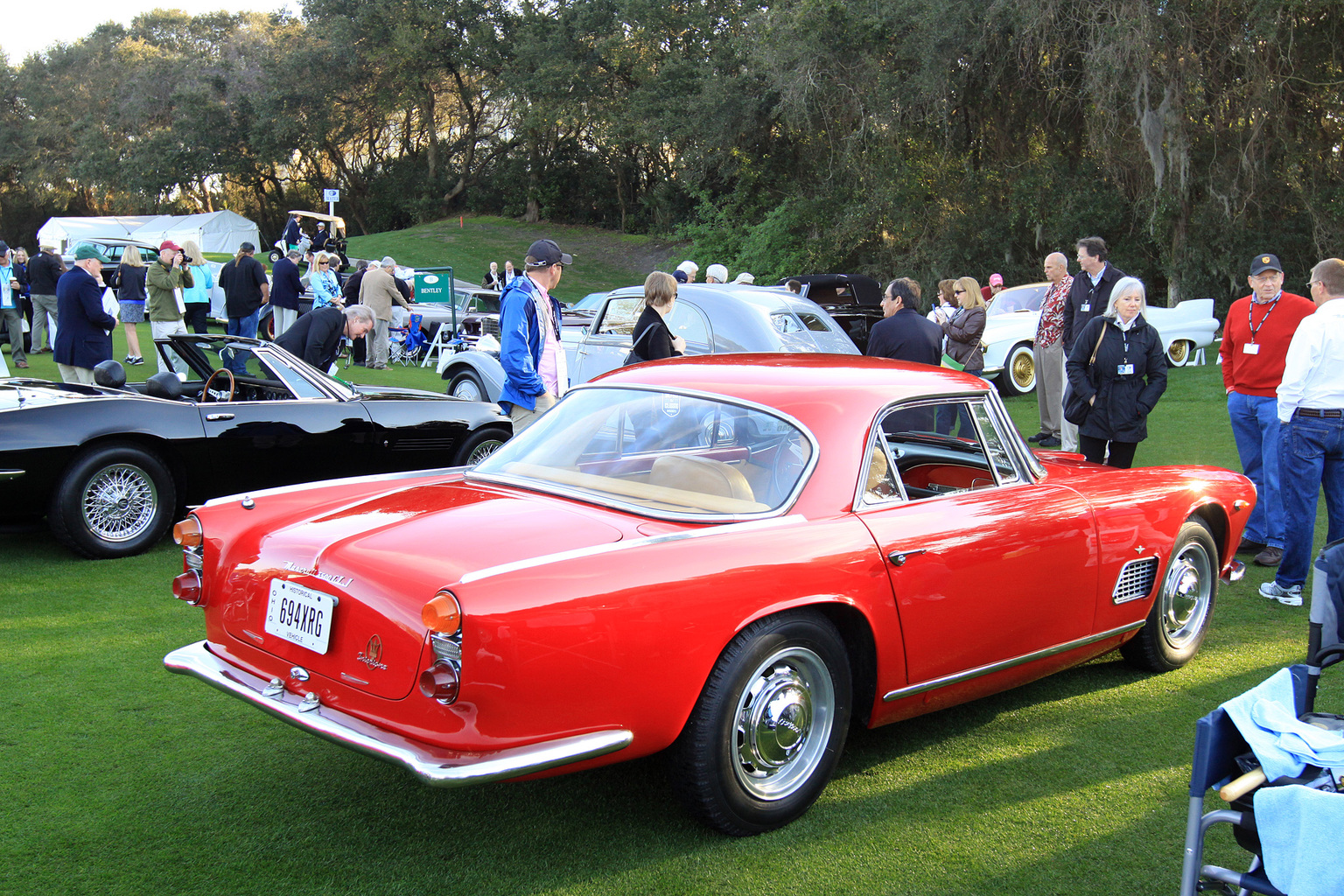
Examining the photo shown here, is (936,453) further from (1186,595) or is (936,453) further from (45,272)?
(45,272)

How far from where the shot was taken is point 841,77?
870 inches

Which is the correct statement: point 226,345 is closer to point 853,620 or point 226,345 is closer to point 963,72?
point 853,620

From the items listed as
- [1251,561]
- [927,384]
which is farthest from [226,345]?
[1251,561]

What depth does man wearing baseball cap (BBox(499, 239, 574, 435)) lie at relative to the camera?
19.9 ft

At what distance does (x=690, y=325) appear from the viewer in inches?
Result: 380

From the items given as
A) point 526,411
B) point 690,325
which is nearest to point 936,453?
point 526,411

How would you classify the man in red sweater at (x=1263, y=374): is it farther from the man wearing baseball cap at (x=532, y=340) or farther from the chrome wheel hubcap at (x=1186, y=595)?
the man wearing baseball cap at (x=532, y=340)

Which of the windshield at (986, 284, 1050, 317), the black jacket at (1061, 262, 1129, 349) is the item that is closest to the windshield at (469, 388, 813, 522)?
the black jacket at (1061, 262, 1129, 349)

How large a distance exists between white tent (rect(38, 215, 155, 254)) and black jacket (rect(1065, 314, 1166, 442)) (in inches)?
1503

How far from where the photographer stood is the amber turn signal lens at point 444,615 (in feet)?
8.38

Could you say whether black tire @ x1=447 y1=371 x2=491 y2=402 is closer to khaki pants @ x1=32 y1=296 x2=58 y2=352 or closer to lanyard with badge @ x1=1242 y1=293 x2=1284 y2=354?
khaki pants @ x1=32 y1=296 x2=58 y2=352

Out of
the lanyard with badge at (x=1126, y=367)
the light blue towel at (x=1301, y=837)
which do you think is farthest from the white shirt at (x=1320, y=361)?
the light blue towel at (x=1301, y=837)

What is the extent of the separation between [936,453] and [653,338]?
2.59 m

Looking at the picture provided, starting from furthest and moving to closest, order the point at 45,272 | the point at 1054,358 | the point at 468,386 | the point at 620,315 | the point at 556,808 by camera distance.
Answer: the point at 45,272
the point at 468,386
the point at 620,315
the point at 1054,358
the point at 556,808
